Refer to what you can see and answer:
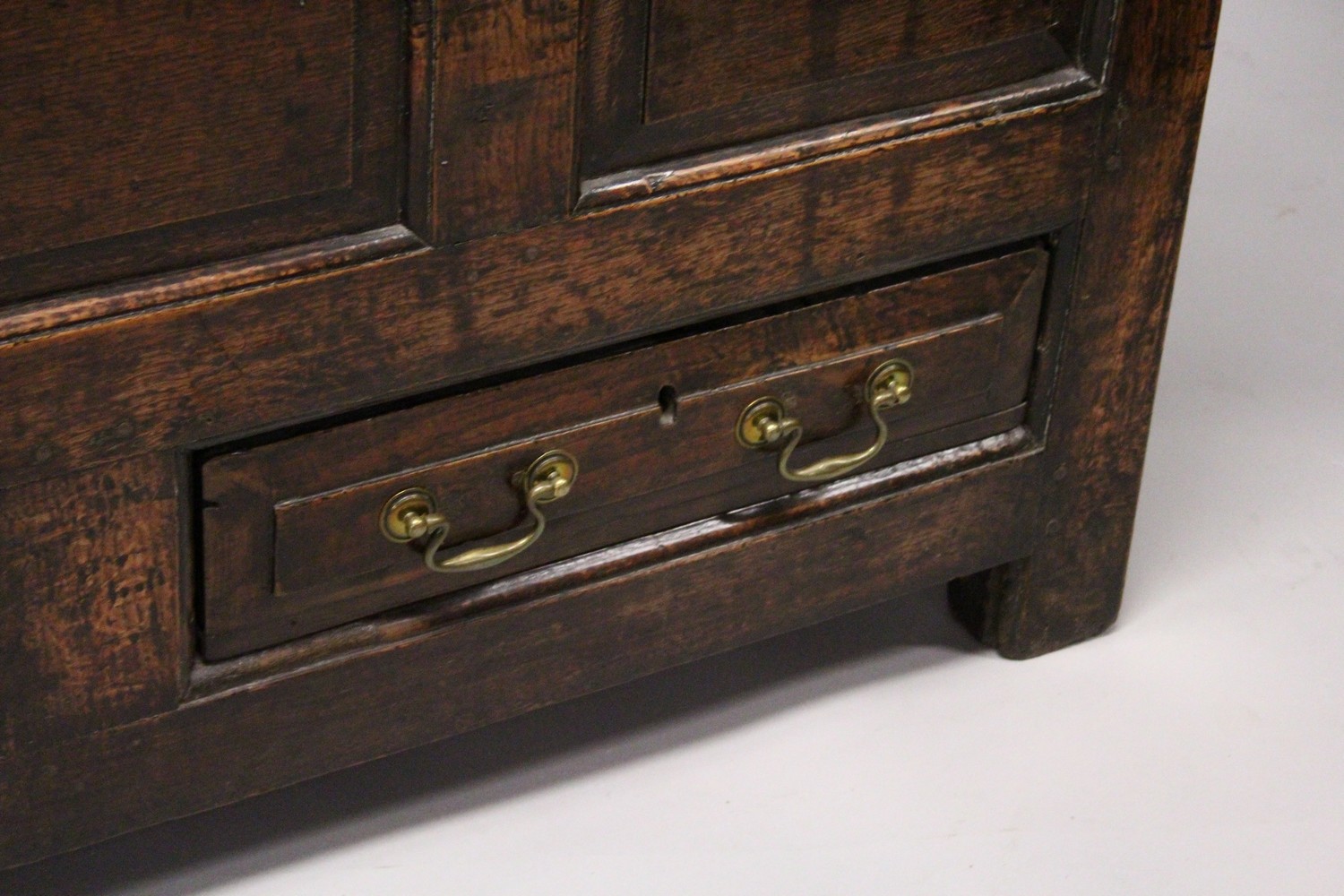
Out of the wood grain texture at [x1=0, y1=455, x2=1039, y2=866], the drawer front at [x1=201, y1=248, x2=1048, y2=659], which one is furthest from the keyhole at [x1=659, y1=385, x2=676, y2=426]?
the wood grain texture at [x1=0, y1=455, x2=1039, y2=866]

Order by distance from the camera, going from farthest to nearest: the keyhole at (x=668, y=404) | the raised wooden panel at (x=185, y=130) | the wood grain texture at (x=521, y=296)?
the keyhole at (x=668, y=404), the wood grain texture at (x=521, y=296), the raised wooden panel at (x=185, y=130)

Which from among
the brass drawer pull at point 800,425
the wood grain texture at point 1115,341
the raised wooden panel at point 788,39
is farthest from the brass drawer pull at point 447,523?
the wood grain texture at point 1115,341

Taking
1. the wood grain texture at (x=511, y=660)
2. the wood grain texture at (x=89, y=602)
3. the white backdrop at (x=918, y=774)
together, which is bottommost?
the white backdrop at (x=918, y=774)

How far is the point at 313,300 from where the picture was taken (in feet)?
5.11

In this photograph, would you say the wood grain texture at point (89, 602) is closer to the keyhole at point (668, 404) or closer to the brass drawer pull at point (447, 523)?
the brass drawer pull at point (447, 523)

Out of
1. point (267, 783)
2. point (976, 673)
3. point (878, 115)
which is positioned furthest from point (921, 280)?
point (267, 783)

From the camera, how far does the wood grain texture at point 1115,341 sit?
6.02 ft

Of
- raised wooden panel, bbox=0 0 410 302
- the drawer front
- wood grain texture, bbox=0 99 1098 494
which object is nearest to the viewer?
raised wooden panel, bbox=0 0 410 302

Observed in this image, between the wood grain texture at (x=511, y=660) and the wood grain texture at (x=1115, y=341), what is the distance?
5 centimetres

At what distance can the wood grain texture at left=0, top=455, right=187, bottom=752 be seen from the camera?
5.07 feet

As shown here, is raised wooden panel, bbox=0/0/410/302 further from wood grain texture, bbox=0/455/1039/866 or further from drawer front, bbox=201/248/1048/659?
wood grain texture, bbox=0/455/1039/866

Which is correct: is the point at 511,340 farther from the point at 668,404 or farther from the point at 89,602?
the point at 89,602

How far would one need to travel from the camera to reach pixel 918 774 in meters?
1.98

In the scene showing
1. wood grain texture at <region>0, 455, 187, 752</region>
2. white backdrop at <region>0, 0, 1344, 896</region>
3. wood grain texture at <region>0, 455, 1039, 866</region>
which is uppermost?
wood grain texture at <region>0, 455, 187, 752</region>
